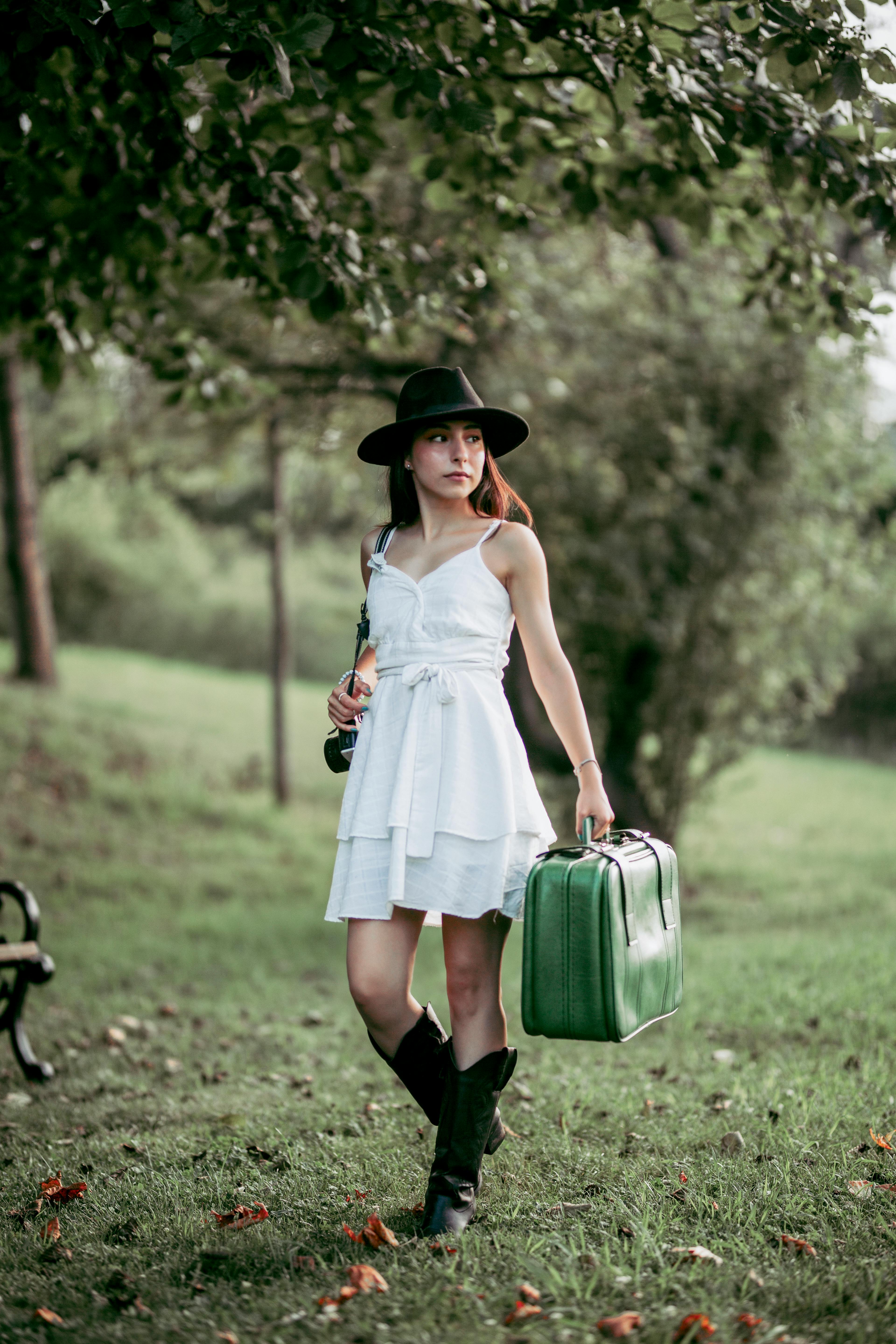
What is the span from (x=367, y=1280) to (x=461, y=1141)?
502 millimetres

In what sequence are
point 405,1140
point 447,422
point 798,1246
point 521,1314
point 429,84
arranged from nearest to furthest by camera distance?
point 521,1314, point 798,1246, point 447,422, point 429,84, point 405,1140

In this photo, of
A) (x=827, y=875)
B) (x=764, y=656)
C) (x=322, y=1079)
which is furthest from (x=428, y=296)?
(x=827, y=875)

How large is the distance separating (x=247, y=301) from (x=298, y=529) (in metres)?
15.9

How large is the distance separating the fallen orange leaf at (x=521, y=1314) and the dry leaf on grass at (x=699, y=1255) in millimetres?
499

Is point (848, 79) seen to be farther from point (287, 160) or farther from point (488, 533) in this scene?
point (287, 160)

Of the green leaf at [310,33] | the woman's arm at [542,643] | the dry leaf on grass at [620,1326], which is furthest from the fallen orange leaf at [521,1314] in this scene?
the green leaf at [310,33]

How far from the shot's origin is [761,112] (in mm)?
4375

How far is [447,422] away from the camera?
3.54 m

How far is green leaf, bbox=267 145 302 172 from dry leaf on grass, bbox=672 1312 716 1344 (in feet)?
13.0

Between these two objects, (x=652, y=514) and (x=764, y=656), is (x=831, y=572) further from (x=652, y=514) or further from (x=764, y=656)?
(x=652, y=514)

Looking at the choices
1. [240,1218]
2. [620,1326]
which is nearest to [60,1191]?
[240,1218]

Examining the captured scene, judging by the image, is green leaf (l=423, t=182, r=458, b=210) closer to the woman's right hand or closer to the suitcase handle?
the woman's right hand

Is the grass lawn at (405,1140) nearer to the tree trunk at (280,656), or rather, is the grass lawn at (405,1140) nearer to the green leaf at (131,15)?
the tree trunk at (280,656)

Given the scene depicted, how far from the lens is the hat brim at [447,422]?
138 inches
